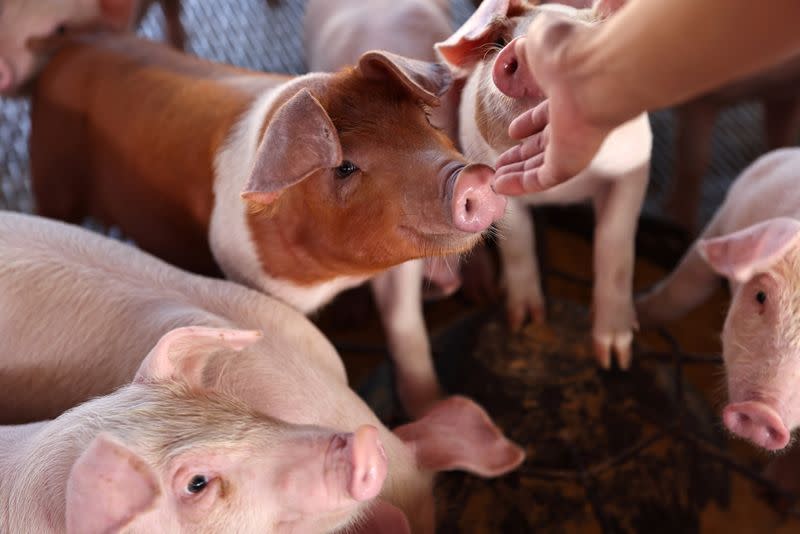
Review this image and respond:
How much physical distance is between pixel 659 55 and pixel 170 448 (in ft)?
1.56

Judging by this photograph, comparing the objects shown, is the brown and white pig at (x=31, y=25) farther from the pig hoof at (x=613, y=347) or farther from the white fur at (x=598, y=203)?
the pig hoof at (x=613, y=347)

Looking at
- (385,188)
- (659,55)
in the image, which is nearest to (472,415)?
(385,188)

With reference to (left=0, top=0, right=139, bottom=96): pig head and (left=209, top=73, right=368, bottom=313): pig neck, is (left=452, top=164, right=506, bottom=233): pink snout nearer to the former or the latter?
(left=209, top=73, right=368, bottom=313): pig neck

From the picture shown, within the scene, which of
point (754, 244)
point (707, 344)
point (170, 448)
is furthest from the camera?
point (707, 344)

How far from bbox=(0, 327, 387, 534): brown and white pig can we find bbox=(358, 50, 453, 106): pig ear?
28 cm

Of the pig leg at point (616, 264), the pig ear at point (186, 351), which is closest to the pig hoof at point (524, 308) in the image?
the pig leg at point (616, 264)

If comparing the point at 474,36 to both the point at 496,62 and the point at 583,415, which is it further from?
the point at 583,415

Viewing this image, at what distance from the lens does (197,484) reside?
637 mm

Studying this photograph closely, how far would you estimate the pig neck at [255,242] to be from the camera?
92cm

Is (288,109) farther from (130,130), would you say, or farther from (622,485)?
(622,485)

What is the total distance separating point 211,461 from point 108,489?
91mm

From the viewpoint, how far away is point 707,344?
1.50 m

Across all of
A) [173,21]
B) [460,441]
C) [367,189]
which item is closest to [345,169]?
[367,189]

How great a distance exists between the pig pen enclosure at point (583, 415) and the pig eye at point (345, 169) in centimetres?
48
